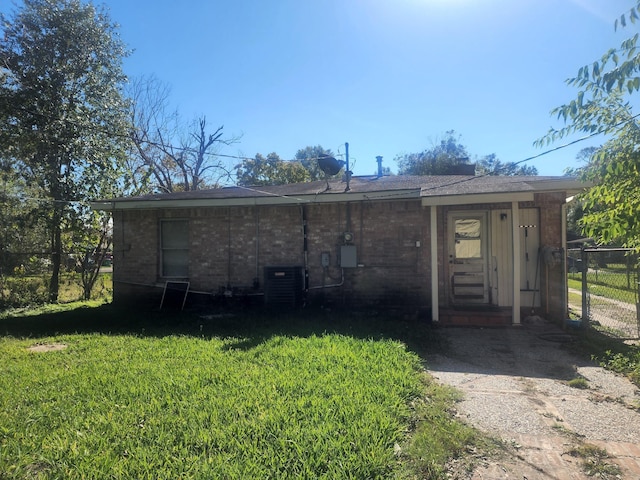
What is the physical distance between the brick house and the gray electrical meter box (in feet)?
0.07

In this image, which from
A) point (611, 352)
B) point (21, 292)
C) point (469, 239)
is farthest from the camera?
point (21, 292)

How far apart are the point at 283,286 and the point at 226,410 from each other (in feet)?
16.5

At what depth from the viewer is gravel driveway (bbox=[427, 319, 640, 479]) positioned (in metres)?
2.77

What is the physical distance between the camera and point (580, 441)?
311 cm

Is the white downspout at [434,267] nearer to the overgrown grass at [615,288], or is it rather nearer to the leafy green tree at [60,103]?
the overgrown grass at [615,288]

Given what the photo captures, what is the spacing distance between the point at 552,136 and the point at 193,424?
394 cm

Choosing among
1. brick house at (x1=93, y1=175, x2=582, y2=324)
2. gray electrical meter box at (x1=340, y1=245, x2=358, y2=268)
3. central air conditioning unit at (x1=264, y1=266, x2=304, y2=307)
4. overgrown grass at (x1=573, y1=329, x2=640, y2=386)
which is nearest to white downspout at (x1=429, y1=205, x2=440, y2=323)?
brick house at (x1=93, y1=175, x2=582, y2=324)

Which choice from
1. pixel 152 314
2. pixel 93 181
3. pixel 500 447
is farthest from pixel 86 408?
pixel 93 181

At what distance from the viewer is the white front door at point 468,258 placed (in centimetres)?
817

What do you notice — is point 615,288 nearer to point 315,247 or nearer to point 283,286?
point 315,247

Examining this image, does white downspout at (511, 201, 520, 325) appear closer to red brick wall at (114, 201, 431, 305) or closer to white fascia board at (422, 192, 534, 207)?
white fascia board at (422, 192, 534, 207)

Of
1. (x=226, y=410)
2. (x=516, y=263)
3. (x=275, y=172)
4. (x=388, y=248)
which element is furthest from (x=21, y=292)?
(x=275, y=172)

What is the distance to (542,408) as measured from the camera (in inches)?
148

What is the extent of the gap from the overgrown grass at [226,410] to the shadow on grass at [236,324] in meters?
0.30
